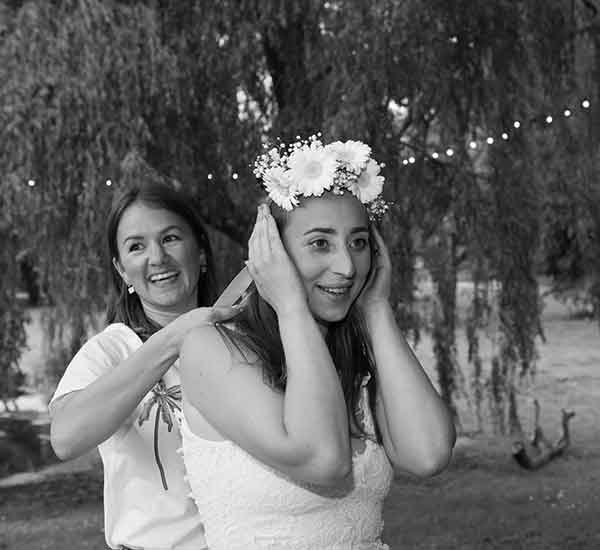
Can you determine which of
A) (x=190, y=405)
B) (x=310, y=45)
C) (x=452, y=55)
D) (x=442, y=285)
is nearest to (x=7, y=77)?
Result: (x=310, y=45)

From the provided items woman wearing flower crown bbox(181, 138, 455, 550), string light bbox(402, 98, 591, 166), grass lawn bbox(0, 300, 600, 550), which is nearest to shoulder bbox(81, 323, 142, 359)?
woman wearing flower crown bbox(181, 138, 455, 550)

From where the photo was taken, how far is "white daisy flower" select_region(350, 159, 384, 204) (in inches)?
61.0

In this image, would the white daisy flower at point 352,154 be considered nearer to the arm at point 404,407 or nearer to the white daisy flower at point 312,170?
the white daisy flower at point 312,170

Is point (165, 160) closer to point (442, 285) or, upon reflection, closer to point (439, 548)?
point (442, 285)

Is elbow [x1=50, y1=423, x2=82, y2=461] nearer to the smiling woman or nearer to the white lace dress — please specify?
the smiling woman

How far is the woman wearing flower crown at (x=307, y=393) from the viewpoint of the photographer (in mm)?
1376

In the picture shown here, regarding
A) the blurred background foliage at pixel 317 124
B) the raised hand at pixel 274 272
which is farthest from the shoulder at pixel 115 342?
the blurred background foliage at pixel 317 124

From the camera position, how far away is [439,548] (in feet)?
20.1

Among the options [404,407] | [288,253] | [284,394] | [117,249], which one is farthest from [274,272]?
[117,249]

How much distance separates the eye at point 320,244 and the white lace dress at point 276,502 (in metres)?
0.27

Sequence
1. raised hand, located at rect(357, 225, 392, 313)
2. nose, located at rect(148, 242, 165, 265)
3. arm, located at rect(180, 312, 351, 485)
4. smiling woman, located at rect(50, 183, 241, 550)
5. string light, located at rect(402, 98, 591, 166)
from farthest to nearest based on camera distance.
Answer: string light, located at rect(402, 98, 591, 166) → nose, located at rect(148, 242, 165, 265) → smiling woman, located at rect(50, 183, 241, 550) → raised hand, located at rect(357, 225, 392, 313) → arm, located at rect(180, 312, 351, 485)

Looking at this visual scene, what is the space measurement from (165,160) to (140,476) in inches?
125

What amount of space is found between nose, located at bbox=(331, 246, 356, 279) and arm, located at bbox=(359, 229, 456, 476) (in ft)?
0.34

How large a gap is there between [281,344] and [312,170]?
266 millimetres
